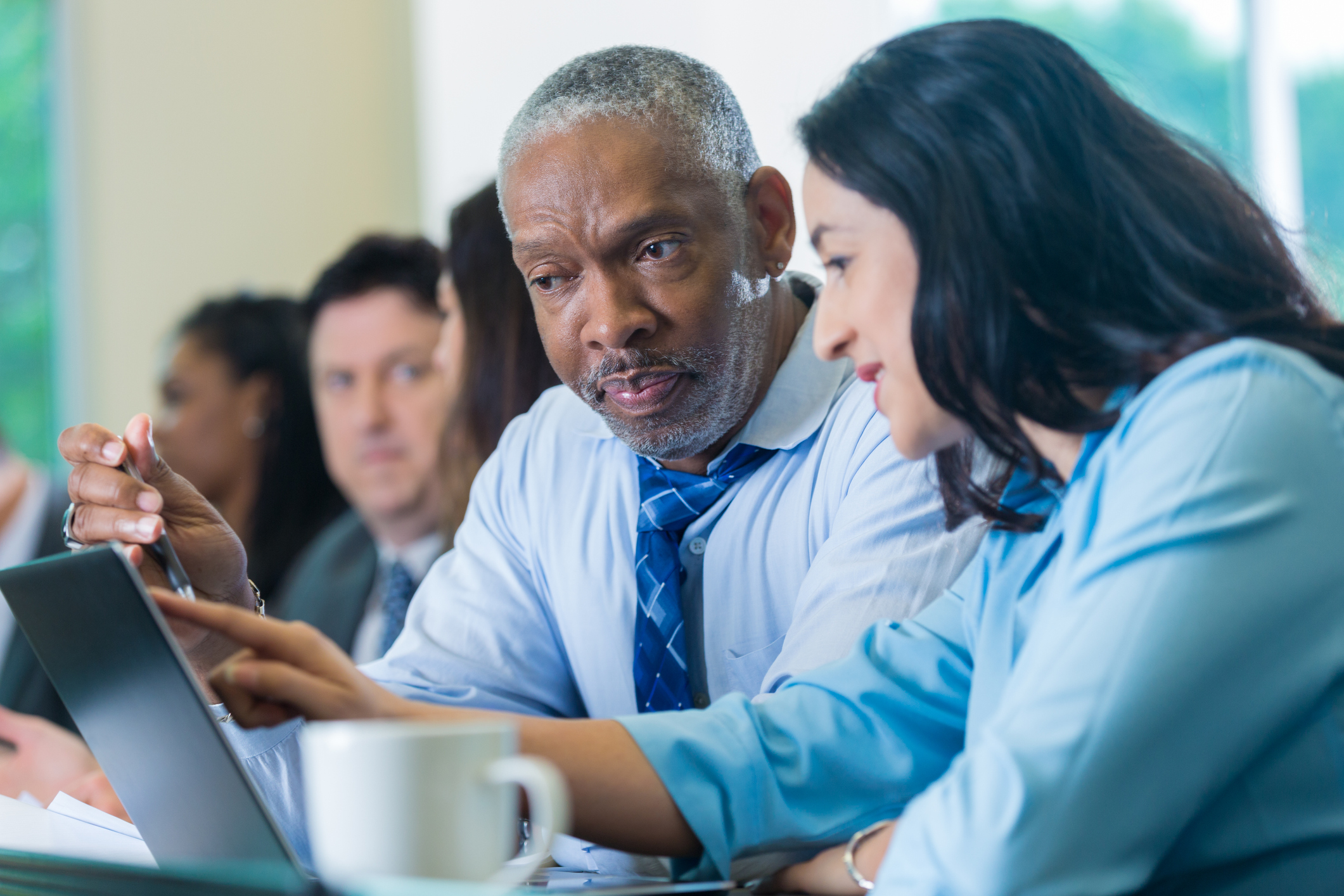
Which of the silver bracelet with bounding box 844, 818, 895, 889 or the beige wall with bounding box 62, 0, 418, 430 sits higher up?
the beige wall with bounding box 62, 0, 418, 430

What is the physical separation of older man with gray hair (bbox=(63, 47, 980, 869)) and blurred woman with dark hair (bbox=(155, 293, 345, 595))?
160 cm

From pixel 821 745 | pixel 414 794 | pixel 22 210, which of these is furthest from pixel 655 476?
pixel 22 210

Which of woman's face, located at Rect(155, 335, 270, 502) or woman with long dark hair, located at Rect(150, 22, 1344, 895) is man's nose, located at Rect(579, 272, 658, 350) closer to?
woman with long dark hair, located at Rect(150, 22, 1344, 895)

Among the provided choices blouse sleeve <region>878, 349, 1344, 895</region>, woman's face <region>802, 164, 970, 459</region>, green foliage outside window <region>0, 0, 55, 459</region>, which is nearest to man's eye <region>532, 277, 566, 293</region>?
woman's face <region>802, 164, 970, 459</region>

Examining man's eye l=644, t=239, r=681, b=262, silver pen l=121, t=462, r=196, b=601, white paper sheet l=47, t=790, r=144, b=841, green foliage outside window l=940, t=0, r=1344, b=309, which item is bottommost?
white paper sheet l=47, t=790, r=144, b=841

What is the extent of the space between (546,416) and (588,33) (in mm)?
1475

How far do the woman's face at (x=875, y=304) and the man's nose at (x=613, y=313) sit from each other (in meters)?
0.29

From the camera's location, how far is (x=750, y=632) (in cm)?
116

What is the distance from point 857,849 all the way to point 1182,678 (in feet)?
0.89

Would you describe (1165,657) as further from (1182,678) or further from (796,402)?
(796,402)

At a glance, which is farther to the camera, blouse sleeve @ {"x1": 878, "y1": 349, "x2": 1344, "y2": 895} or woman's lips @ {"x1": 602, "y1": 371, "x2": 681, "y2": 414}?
woman's lips @ {"x1": 602, "y1": 371, "x2": 681, "y2": 414}

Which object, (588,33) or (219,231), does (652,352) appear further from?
(219,231)

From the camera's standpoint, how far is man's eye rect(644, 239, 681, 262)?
3.57ft

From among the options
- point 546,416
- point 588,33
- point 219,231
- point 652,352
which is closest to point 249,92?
point 219,231
